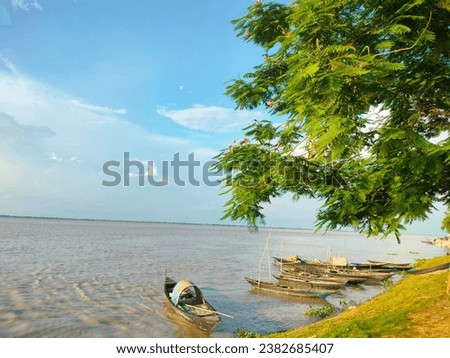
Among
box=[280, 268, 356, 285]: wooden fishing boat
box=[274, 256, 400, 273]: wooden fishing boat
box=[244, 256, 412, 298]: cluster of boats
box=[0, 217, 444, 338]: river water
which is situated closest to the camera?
box=[0, 217, 444, 338]: river water

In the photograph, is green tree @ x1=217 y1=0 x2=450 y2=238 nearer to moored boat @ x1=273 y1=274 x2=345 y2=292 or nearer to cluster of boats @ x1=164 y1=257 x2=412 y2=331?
cluster of boats @ x1=164 y1=257 x2=412 y2=331

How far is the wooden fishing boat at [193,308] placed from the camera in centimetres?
1555

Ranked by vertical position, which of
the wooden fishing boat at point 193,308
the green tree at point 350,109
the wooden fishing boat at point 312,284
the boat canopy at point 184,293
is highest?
the green tree at point 350,109

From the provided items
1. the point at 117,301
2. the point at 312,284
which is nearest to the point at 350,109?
the point at 117,301

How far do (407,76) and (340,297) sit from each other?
2123 centimetres

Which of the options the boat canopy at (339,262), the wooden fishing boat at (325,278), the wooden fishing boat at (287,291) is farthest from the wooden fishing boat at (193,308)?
the boat canopy at (339,262)

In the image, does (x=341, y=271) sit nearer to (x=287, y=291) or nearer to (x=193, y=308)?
(x=287, y=291)

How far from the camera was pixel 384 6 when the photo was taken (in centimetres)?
542

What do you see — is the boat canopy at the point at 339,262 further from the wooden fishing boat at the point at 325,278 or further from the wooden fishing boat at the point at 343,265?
the wooden fishing boat at the point at 325,278

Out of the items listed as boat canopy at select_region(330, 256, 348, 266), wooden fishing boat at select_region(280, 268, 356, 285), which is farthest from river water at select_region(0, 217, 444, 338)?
boat canopy at select_region(330, 256, 348, 266)

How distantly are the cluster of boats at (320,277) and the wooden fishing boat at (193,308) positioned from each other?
26.1 feet

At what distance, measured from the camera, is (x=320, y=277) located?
2759cm

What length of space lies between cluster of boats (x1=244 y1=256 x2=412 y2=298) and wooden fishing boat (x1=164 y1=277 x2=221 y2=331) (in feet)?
26.1

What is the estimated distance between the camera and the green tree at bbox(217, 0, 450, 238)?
451 centimetres
